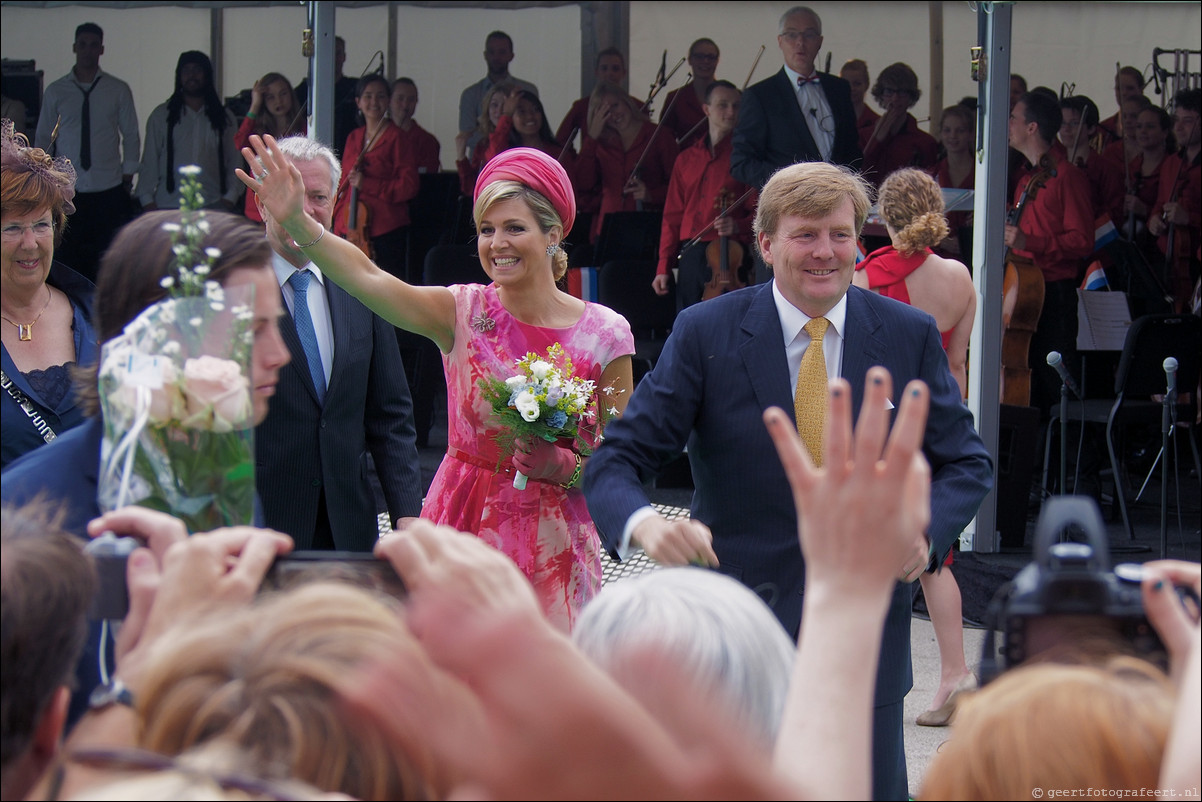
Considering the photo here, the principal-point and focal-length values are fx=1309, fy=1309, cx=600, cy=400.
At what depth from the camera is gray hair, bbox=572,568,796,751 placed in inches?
58.7

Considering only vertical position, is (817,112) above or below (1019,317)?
above

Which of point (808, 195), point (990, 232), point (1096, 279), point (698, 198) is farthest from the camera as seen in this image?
point (1096, 279)

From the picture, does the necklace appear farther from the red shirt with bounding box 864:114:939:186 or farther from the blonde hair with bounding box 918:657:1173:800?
the red shirt with bounding box 864:114:939:186

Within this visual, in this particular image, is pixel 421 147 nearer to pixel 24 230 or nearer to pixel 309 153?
pixel 309 153

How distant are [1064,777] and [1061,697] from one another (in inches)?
→ 3.1

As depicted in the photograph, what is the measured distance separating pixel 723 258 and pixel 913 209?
10.3 feet

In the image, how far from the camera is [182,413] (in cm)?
189

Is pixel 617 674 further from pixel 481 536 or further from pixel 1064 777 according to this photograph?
pixel 481 536

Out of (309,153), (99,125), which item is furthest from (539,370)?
(99,125)

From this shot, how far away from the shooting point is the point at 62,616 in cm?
148

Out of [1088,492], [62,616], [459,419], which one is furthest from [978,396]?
[62,616]

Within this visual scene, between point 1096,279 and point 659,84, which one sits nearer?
point 1096,279

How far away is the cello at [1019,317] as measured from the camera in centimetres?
785

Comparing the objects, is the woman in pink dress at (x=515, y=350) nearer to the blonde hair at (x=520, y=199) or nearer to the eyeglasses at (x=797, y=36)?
the blonde hair at (x=520, y=199)
